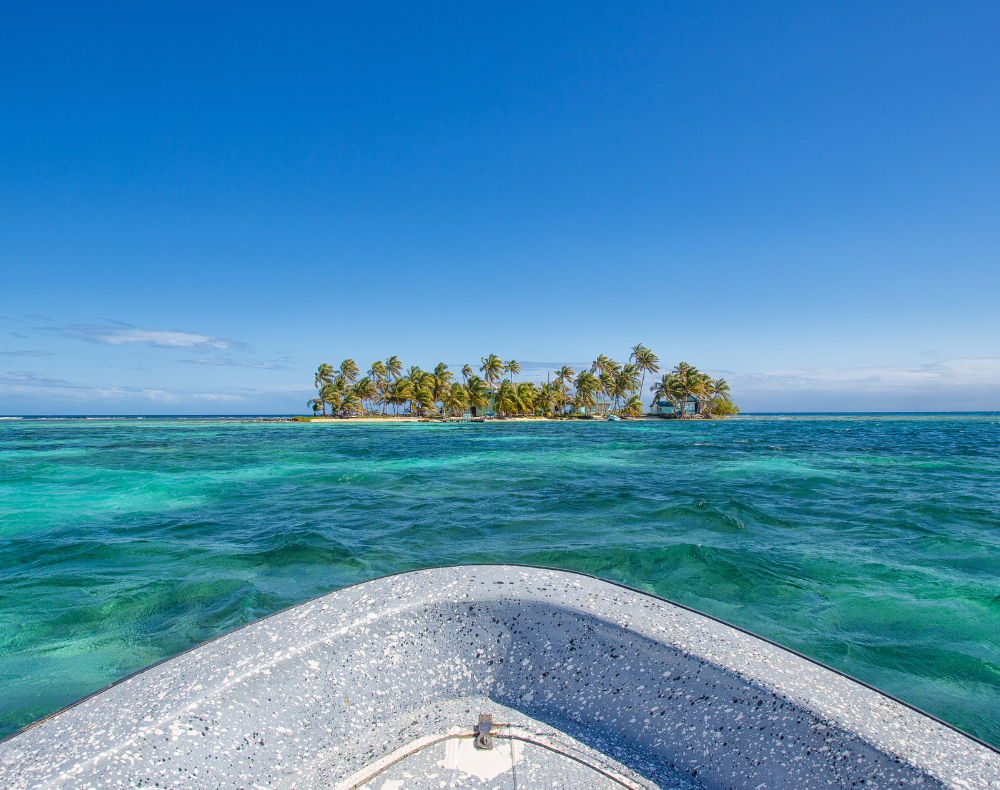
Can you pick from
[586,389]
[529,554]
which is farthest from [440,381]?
[529,554]

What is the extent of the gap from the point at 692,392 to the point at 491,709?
7410 centimetres

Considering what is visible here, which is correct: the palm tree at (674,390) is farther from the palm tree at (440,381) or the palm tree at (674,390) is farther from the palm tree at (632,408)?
the palm tree at (440,381)

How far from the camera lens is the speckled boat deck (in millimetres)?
1297

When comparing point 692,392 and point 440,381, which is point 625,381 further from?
point 440,381

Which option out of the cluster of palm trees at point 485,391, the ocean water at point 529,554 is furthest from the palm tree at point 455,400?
the ocean water at point 529,554

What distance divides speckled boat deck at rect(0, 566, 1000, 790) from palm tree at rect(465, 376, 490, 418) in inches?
2580

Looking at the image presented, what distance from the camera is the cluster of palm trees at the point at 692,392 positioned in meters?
70.4

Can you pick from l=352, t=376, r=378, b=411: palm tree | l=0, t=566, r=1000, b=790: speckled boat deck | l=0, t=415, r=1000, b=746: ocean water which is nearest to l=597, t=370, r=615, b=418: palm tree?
l=352, t=376, r=378, b=411: palm tree

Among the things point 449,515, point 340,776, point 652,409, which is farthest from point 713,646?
point 652,409

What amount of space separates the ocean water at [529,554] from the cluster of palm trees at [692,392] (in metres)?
61.0

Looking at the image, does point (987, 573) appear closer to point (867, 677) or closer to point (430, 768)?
point (867, 677)

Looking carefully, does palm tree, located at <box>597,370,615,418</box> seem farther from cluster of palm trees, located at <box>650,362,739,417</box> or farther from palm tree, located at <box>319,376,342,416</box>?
palm tree, located at <box>319,376,342,416</box>

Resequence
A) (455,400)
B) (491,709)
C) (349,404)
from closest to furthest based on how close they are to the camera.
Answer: (491,709) < (455,400) < (349,404)

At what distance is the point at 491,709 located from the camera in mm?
1955
